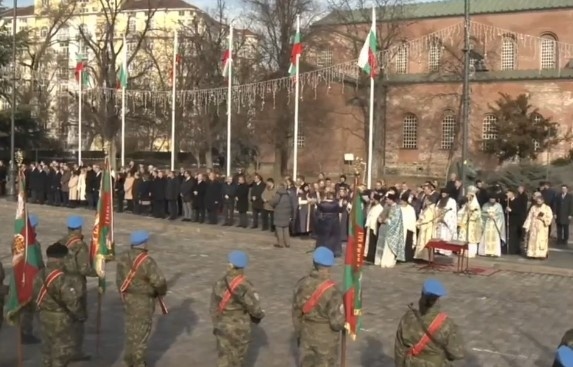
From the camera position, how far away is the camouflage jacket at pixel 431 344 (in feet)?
22.0

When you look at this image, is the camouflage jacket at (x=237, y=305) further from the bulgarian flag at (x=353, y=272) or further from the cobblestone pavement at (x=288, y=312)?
the cobblestone pavement at (x=288, y=312)

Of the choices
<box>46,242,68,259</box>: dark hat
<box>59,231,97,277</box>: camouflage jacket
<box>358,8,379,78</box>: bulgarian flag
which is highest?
<box>358,8,379,78</box>: bulgarian flag

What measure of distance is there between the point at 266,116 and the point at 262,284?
37.0 meters

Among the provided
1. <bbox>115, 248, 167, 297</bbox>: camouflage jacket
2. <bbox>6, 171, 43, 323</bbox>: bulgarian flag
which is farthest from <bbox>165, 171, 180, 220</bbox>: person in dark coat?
<bbox>115, 248, 167, 297</bbox>: camouflage jacket

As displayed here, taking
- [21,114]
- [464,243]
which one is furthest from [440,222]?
[21,114]

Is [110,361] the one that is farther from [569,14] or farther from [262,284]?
[569,14]

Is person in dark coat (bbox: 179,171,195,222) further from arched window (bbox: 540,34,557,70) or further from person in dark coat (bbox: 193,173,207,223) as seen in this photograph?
arched window (bbox: 540,34,557,70)

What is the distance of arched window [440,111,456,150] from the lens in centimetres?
5719

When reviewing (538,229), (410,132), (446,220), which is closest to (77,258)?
(446,220)

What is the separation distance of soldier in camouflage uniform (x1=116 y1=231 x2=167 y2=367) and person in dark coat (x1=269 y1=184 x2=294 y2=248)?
39.5ft

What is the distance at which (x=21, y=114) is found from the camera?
44.5 meters

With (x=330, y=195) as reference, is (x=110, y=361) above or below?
below

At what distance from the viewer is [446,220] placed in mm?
19219

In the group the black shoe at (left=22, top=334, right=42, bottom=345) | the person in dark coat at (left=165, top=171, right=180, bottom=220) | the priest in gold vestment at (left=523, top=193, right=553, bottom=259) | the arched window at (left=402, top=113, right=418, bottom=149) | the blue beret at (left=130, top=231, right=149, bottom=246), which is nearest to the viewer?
the blue beret at (left=130, top=231, right=149, bottom=246)
